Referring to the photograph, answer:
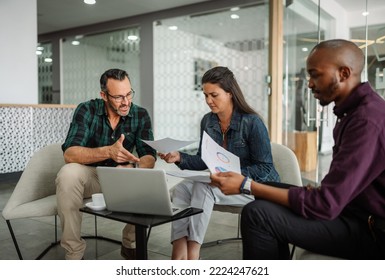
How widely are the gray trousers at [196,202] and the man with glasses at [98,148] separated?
0.96ft

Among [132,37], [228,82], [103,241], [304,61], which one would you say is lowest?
[103,241]

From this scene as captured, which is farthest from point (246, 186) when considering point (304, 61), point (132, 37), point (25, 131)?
point (132, 37)

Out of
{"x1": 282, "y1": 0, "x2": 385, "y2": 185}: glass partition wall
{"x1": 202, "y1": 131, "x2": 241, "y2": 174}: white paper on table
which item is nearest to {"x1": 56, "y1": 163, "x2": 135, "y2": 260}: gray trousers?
{"x1": 202, "y1": 131, "x2": 241, "y2": 174}: white paper on table

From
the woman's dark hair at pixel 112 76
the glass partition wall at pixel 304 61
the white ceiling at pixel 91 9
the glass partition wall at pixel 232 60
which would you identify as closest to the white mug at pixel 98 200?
the woman's dark hair at pixel 112 76

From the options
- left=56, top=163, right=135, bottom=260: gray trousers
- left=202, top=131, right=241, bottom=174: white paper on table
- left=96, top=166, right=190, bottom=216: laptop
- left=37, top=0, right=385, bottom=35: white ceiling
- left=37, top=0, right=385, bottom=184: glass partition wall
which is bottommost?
left=56, top=163, right=135, bottom=260: gray trousers

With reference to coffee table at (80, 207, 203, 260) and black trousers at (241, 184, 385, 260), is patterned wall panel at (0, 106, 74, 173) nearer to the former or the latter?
coffee table at (80, 207, 203, 260)

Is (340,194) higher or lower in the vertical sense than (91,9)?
lower

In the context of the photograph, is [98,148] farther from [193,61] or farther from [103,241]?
[193,61]

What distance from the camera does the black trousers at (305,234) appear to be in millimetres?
1140

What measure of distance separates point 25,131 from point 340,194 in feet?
13.8

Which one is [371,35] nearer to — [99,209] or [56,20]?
[99,209]

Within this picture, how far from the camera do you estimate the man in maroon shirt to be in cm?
108

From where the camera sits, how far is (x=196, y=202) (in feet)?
5.62

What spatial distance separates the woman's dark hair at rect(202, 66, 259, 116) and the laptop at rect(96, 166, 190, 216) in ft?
2.56
